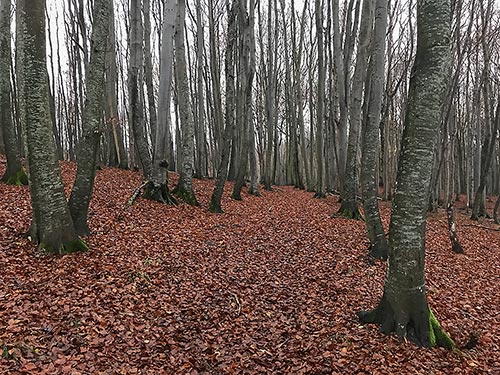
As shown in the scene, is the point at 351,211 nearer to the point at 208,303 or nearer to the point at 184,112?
the point at 184,112

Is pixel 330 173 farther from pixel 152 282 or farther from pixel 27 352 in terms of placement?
pixel 27 352

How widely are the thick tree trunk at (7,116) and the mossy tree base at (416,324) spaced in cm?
919

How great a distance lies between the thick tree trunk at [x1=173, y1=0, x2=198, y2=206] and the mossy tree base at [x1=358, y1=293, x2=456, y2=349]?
25.3ft

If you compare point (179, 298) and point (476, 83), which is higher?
point (476, 83)

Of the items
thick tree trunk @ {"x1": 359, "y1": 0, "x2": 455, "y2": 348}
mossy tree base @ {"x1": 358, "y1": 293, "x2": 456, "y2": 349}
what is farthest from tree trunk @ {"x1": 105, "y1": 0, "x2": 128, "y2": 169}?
mossy tree base @ {"x1": 358, "y1": 293, "x2": 456, "y2": 349}

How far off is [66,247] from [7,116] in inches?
222

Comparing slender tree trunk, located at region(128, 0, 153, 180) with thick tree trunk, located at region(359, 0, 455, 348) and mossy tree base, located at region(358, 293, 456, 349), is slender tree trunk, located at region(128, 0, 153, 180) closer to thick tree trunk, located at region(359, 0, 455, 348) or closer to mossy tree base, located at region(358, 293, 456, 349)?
thick tree trunk, located at region(359, 0, 455, 348)

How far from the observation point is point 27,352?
11.6 feet

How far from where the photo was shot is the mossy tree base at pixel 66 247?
18.3 ft

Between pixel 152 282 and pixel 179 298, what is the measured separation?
0.59 meters

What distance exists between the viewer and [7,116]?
930 cm

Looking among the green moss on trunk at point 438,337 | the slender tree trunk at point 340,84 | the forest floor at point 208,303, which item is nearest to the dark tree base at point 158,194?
the forest floor at point 208,303

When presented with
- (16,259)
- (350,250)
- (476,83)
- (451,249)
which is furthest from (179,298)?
(476,83)

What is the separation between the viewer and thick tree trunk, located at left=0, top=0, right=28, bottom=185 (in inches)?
362
